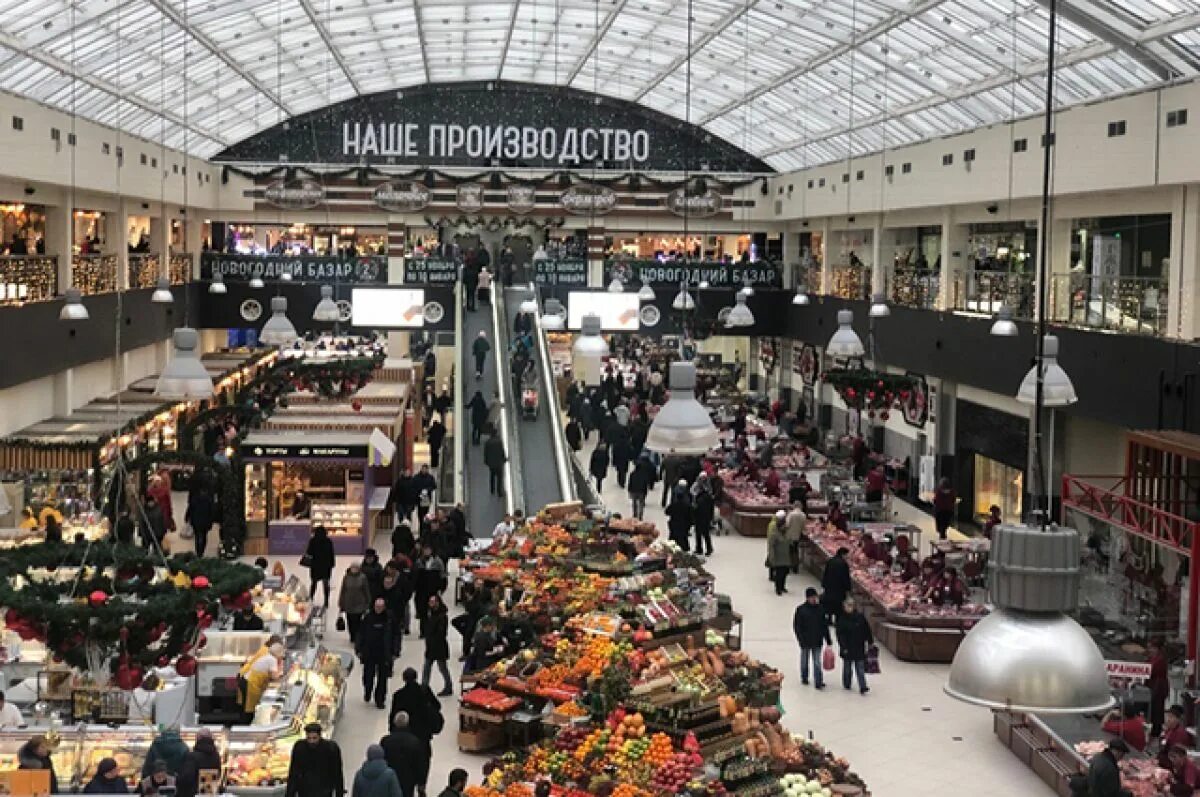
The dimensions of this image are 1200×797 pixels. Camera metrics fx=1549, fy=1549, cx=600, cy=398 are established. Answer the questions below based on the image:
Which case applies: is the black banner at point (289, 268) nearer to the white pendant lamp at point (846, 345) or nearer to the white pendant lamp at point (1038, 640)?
the white pendant lamp at point (846, 345)

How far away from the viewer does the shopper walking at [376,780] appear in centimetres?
955

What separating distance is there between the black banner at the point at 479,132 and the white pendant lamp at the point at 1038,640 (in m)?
36.8

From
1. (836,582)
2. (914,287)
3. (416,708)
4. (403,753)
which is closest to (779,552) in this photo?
(836,582)

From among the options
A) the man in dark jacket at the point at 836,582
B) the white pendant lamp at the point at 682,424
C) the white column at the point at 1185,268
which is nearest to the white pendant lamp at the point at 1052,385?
the man in dark jacket at the point at 836,582

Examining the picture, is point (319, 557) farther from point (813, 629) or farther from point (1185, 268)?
point (1185, 268)

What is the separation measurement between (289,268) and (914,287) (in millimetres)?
15076

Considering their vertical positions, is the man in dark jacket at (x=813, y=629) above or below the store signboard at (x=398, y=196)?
below

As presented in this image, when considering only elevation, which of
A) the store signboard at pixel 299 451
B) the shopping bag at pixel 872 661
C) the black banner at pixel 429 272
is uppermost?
the black banner at pixel 429 272

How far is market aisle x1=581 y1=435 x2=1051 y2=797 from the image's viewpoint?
12234 mm

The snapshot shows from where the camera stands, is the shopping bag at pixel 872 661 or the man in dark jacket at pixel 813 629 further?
the shopping bag at pixel 872 661

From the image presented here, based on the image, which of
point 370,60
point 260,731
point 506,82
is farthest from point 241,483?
point 506,82

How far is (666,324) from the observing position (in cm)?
3638

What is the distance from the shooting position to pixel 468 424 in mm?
27125

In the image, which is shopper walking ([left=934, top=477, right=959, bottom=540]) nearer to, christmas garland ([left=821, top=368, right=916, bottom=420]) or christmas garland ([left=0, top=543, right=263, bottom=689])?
christmas garland ([left=821, top=368, right=916, bottom=420])
